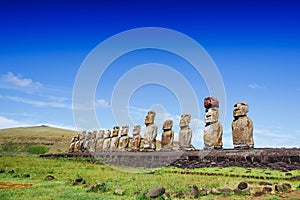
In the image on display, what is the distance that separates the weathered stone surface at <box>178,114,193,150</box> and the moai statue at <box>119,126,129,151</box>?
849 cm

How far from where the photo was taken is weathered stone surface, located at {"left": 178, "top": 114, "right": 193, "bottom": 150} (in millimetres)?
23734

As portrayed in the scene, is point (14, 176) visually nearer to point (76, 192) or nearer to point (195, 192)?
point (76, 192)

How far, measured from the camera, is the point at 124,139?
32094 millimetres

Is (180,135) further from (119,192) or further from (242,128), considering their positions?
(119,192)

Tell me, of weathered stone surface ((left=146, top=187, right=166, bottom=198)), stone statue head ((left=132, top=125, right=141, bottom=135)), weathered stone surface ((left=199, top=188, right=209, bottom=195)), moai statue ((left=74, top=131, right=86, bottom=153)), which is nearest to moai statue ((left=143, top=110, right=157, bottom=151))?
stone statue head ((left=132, top=125, right=141, bottom=135))

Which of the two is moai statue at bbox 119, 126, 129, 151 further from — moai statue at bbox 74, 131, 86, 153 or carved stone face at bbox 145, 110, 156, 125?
moai statue at bbox 74, 131, 86, 153

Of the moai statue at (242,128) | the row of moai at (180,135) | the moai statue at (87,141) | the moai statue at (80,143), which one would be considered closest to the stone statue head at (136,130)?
the row of moai at (180,135)

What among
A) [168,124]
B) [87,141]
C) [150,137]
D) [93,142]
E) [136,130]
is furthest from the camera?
[87,141]

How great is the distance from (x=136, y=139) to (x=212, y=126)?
1002 cm

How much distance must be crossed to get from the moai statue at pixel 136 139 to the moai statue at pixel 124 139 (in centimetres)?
112

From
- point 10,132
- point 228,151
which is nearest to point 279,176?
point 228,151

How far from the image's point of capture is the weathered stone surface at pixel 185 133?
23734 millimetres

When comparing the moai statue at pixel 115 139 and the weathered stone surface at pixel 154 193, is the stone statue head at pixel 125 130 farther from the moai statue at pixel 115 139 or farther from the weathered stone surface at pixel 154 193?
the weathered stone surface at pixel 154 193

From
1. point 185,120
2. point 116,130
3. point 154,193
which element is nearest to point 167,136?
point 185,120
